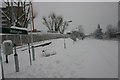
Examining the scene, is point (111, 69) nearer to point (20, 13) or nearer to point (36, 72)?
point (36, 72)

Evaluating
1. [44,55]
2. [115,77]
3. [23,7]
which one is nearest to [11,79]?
[115,77]

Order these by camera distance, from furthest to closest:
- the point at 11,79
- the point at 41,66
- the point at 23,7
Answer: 1. the point at 23,7
2. the point at 41,66
3. the point at 11,79

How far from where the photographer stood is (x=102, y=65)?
8891 millimetres

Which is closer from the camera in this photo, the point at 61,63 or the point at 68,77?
the point at 68,77

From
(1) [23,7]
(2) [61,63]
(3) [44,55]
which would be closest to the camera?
(2) [61,63]

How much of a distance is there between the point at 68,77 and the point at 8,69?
9.73 ft

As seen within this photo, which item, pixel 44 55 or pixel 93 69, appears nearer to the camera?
pixel 93 69

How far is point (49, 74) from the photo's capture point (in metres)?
7.51

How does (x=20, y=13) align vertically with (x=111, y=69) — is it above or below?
above

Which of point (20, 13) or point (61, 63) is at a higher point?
point (20, 13)

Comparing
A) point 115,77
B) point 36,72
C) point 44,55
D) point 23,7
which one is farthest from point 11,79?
point 23,7

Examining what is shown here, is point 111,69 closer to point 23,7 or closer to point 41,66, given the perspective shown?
point 41,66

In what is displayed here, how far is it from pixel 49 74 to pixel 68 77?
0.85m

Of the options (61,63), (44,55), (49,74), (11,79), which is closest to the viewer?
(11,79)
